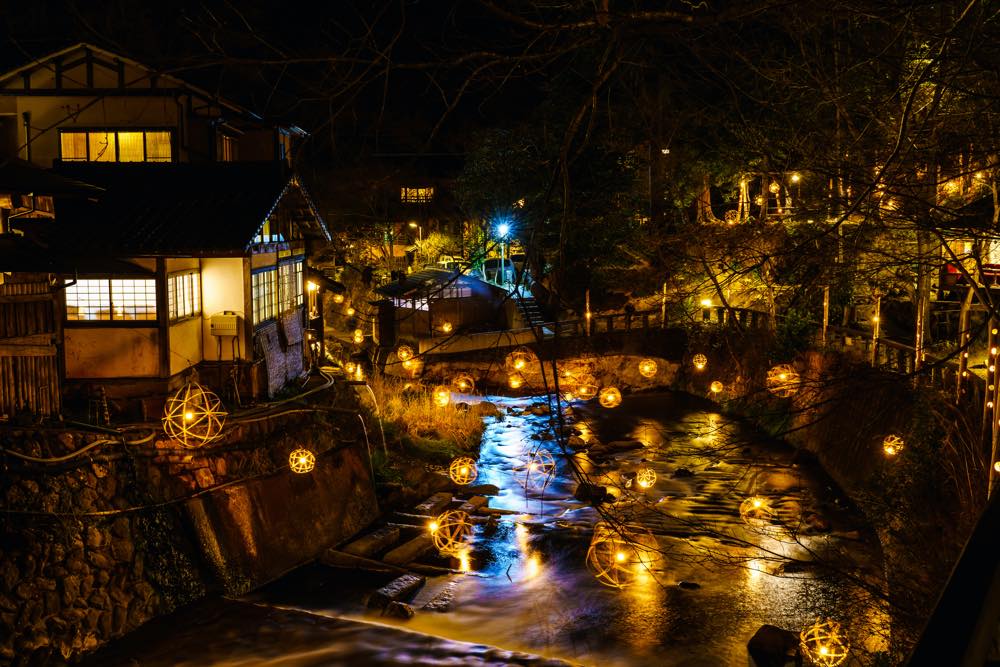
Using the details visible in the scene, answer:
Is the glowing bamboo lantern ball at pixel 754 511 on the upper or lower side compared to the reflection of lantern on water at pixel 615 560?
upper

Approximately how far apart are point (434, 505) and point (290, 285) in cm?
756

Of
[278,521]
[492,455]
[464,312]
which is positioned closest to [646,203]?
[464,312]

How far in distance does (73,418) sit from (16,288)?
2.65 m

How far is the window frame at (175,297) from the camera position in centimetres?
1633

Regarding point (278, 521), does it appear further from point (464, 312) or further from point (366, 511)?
point (464, 312)

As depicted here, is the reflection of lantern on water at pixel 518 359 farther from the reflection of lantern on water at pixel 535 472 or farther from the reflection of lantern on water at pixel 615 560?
the reflection of lantern on water at pixel 615 560

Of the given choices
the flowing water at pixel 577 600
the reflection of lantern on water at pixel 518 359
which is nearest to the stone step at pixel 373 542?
the flowing water at pixel 577 600

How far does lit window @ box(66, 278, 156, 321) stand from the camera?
51.5ft

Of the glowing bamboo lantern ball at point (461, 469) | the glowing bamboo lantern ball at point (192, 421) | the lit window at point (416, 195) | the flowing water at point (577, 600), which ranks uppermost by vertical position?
the lit window at point (416, 195)

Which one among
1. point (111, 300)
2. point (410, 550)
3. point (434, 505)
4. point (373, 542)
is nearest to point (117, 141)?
point (111, 300)

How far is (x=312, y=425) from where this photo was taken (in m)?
17.3

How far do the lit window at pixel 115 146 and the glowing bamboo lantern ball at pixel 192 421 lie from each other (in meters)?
7.58

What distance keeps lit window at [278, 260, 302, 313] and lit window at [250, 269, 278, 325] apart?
472 mm

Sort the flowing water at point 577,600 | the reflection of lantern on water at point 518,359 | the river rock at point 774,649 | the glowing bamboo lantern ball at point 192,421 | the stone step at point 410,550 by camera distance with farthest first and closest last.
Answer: the stone step at point 410,550
the glowing bamboo lantern ball at point 192,421
the flowing water at point 577,600
the river rock at point 774,649
the reflection of lantern on water at point 518,359
